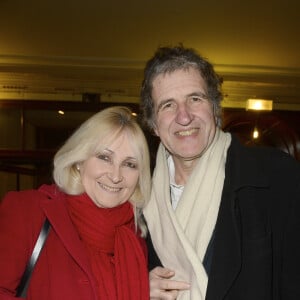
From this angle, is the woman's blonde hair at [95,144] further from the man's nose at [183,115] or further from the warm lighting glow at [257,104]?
the warm lighting glow at [257,104]

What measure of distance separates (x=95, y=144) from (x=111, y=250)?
1.43ft

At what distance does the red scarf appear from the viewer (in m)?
1.46

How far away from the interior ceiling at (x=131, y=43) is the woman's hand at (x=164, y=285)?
2731 millimetres

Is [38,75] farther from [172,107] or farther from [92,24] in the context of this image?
[172,107]

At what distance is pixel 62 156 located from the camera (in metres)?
1.61

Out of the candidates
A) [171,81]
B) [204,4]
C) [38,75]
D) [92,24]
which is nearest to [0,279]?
[171,81]

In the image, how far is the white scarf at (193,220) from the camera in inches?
54.3

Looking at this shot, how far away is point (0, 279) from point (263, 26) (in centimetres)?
369

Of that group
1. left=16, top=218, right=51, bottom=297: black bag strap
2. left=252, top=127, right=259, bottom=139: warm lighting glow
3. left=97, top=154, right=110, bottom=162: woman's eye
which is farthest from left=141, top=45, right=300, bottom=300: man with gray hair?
left=252, top=127, right=259, bottom=139: warm lighting glow

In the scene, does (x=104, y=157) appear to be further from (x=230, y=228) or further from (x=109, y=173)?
(x=230, y=228)

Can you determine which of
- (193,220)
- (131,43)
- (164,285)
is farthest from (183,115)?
(131,43)

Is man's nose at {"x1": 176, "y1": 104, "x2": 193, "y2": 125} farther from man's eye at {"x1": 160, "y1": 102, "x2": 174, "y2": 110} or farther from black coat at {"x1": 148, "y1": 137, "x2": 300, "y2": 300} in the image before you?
black coat at {"x1": 148, "y1": 137, "x2": 300, "y2": 300}

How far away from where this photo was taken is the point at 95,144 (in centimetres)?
156

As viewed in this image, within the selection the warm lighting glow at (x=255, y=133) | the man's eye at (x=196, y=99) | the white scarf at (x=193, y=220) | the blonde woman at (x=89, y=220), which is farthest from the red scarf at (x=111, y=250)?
the warm lighting glow at (x=255, y=133)
